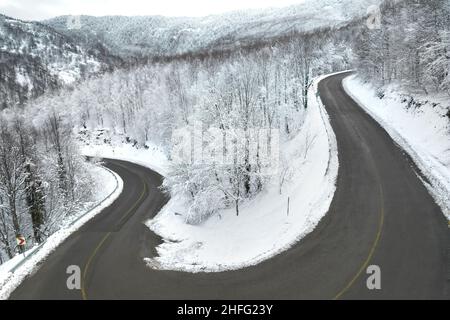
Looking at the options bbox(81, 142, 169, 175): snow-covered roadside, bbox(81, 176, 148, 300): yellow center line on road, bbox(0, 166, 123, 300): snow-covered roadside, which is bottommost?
Answer: bbox(81, 176, 148, 300): yellow center line on road

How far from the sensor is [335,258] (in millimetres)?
15023

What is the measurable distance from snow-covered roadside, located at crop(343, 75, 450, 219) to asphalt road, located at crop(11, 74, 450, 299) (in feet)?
2.61

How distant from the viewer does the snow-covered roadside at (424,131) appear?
20.4 metres

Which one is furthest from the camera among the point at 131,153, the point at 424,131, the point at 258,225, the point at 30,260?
the point at 131,153

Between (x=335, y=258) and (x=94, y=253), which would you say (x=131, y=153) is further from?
(x=335, y=258)

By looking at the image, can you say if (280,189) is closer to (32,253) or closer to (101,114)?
(32,253)

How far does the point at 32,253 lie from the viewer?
63.1 ft

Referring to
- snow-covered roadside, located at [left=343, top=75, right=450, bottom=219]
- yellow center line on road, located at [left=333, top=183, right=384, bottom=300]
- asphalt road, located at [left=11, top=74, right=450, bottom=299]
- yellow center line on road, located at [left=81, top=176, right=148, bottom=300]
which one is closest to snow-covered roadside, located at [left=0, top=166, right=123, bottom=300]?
asphalt road, located at [left=11, top=74, right=450, bottom=299]

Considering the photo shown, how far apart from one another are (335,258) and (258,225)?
237 inches

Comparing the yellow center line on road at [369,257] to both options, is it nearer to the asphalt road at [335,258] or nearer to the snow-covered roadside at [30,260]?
the asphalt road at [335,258]

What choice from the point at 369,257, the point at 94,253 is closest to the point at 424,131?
the point at 369,257

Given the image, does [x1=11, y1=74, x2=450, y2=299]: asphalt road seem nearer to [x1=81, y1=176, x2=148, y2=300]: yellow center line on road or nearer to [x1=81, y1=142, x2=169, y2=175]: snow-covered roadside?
[x1=81, y1=176, x2=148, y2=300]: yellow center line on road

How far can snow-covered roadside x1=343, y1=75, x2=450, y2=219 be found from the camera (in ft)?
66.8

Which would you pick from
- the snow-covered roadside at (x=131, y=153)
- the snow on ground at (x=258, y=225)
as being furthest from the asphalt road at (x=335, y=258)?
the snow-covered roadside at (x=131, y=153)
